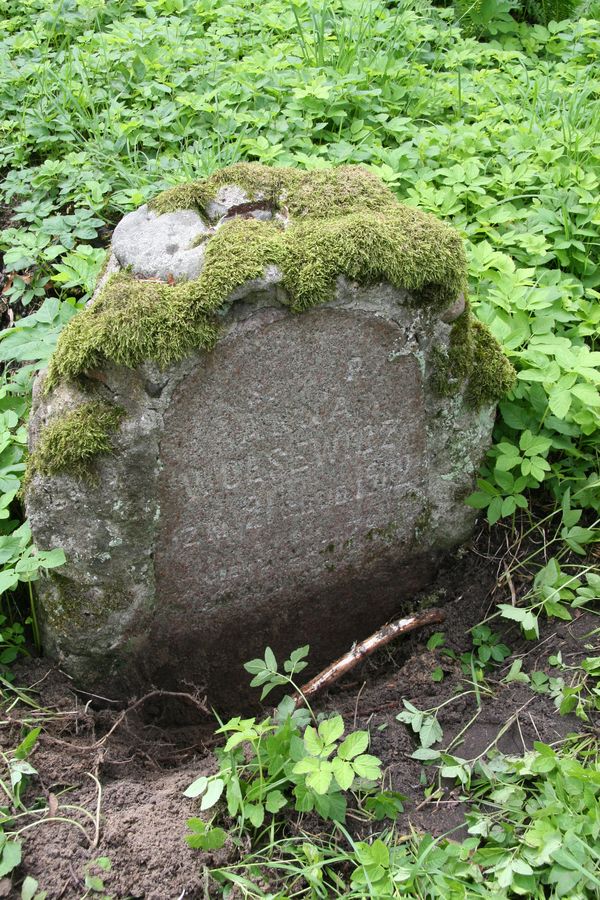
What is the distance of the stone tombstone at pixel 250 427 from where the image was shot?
7.18ft

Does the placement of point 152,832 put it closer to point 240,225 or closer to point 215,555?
point 215,555

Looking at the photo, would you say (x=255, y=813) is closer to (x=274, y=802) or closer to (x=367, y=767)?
(x=274, y=802)

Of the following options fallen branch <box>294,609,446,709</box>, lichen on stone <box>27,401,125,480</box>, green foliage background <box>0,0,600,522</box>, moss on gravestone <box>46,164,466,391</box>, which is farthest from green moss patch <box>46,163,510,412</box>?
fallen branch <box>294,609,446,709</box>

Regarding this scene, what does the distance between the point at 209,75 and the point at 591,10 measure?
241 centimetres

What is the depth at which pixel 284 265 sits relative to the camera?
7.16 ft

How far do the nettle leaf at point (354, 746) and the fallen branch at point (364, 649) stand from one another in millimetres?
430

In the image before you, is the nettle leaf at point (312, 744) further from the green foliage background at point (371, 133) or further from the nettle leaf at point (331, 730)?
the green foliage background at point (371, 133)

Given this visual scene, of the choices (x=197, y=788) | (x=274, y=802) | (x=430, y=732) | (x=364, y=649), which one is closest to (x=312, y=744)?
(x=274, y=802)

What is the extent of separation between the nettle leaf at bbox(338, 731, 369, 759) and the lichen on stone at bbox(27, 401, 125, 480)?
958mm

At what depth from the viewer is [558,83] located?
13.6 ft

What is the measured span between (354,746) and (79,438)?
104 centimetres

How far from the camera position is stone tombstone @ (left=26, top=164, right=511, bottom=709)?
2188 mm

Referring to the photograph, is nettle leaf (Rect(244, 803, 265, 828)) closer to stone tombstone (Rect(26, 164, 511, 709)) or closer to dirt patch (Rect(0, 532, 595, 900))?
dirt patch (Rect(0, 532, 595, 900))

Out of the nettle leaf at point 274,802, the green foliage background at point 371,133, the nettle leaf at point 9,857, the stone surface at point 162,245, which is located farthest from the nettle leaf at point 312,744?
the stone surface at point 162,245
